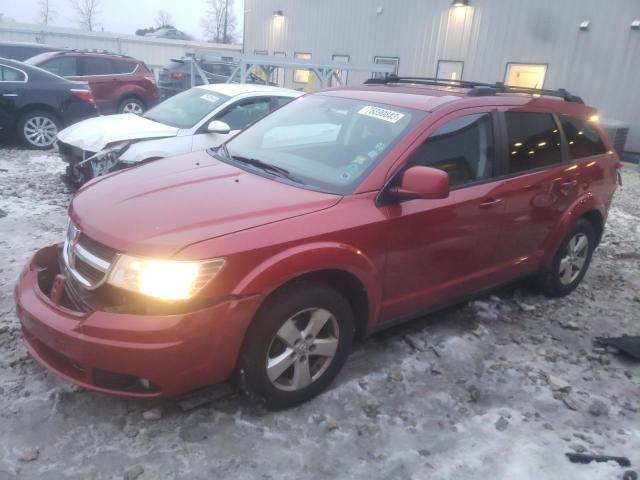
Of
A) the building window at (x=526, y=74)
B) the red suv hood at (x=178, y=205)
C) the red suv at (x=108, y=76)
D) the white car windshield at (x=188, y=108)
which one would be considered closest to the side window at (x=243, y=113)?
the white car windshield at (x=188, y=108)

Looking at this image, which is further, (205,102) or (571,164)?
(205,102)

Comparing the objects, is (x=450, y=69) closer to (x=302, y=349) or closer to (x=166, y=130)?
(x=166, y=130)

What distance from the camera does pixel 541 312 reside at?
4504mm

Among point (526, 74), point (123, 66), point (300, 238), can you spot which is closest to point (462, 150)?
point (300, 238)

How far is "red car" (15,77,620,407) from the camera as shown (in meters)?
2.47

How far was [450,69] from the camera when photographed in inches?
627

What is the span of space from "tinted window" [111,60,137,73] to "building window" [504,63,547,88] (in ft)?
32.3

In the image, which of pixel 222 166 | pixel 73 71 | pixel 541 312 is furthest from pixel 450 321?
pixel 73 71

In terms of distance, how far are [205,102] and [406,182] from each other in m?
4.84

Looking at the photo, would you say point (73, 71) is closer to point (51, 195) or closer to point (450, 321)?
point (51, 195)

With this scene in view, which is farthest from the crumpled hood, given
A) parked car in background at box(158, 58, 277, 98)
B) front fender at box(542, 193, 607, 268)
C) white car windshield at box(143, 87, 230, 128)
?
parked car in background at box(158, 58, 277, 98)

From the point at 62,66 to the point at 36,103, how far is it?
3.53 m

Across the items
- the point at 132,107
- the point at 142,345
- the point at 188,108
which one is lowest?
the point at 132,107

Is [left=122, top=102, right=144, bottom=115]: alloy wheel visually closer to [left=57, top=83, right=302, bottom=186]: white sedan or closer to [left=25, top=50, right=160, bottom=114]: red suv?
[left=25, top=50, right=160, bottom=114]: red suv
